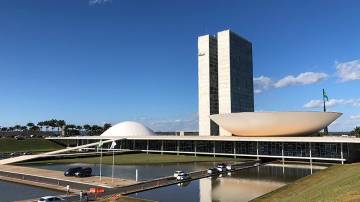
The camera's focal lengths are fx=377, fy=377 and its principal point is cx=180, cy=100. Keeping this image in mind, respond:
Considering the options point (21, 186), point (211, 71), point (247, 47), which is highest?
point (247, 47)

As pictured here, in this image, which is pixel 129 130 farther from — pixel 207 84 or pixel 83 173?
pixel 83 173

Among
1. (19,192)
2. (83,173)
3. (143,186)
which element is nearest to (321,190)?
(143,186)

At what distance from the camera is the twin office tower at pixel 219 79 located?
106 m

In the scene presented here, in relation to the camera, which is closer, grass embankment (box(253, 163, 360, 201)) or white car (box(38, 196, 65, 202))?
grass embankment (box(253, 163, 360, 201))

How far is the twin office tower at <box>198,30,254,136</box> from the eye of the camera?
349 feet

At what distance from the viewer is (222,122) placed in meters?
81.8

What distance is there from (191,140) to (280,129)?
2008cm

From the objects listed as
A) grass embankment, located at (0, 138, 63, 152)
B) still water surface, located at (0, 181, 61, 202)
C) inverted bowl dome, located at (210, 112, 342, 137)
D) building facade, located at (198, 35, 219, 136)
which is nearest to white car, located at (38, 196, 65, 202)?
still water surface, located at (0, 181, 61, 202)

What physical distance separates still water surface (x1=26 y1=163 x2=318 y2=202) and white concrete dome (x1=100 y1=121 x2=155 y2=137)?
155 feet

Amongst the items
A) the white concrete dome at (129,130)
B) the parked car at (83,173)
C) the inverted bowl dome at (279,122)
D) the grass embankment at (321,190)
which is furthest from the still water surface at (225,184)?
the white concrete dome at (129,130)

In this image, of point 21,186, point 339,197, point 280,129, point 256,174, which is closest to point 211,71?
point 280,129

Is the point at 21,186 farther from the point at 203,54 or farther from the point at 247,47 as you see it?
the point at 247,47

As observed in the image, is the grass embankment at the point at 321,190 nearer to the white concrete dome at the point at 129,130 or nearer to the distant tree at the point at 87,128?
the white concrete dome at the point at 129,130

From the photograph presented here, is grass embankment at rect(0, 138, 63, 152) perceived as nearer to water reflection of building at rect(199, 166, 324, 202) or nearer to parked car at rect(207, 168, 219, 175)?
parked car at rect(207, 168, 219, 175)
